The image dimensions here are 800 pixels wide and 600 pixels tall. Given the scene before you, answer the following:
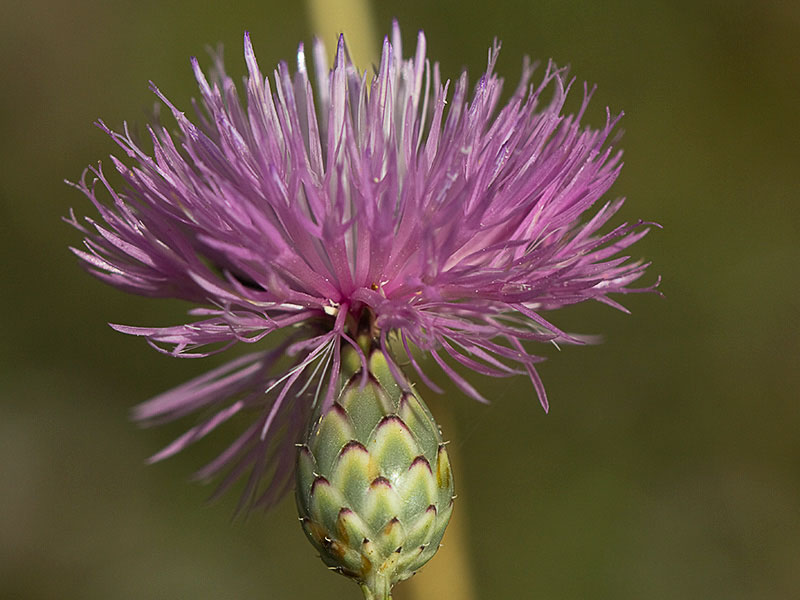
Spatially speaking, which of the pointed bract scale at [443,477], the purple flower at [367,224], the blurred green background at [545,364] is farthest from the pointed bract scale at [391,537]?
the blurred green background at [545,364]

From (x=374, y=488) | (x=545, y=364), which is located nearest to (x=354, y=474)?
(x=374, y=488)

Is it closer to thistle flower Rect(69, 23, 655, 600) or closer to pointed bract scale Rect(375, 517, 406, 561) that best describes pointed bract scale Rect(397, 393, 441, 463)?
thistle flower Rect(69, 23, 655, 600)

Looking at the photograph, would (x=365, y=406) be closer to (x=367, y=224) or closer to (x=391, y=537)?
(x=391, y=537)

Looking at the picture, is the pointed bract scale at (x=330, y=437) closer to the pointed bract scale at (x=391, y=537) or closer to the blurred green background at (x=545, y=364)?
the pointed bract scale at (x=391, y=537)

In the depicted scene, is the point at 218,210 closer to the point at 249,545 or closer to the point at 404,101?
the point at 404,101

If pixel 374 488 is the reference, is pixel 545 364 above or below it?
above

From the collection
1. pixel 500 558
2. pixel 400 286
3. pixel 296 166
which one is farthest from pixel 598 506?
pixel 296 166
